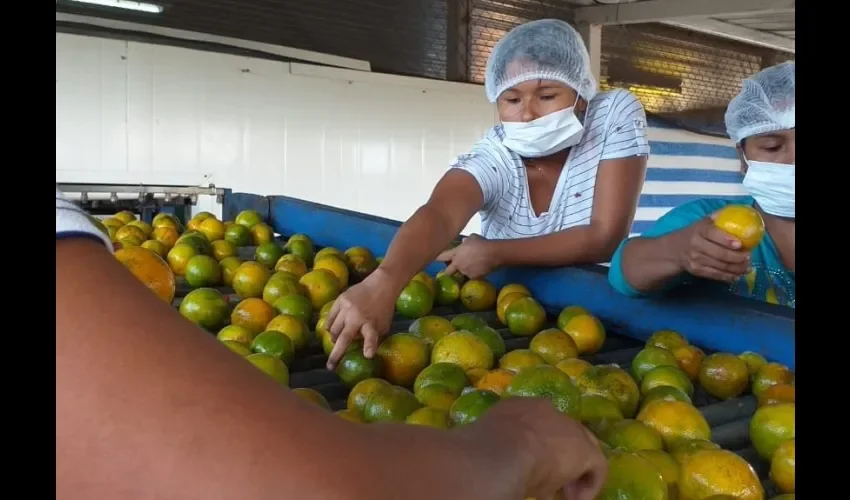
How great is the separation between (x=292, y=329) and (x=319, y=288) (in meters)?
0.39

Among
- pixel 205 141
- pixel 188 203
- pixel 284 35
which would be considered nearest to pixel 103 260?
pixel 188 203

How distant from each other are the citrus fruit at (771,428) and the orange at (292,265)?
5.05 feet

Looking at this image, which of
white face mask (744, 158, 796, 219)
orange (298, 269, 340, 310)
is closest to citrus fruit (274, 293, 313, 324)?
orange (298, 269, 340, 310)

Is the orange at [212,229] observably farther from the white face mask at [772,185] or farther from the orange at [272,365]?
the white face mask at [772,185]

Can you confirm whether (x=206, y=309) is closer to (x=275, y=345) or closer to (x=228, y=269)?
(x=275, y=345)

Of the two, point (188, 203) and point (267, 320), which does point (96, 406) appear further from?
point (188, 203)

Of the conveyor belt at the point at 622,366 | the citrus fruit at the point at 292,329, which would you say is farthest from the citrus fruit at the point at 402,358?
the citrus fruit at the point at 292,329

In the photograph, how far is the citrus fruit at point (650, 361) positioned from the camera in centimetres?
174

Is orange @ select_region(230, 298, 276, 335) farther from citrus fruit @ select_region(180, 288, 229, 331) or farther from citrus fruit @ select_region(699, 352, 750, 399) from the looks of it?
citrus fruit @ select_region(699, 352, 750, 399)

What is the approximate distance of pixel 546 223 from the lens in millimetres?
2777

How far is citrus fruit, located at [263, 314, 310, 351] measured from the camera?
76.0 inches

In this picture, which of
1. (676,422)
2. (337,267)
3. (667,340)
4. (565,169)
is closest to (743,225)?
(667,340)

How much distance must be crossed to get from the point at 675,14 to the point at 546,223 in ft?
15.2
